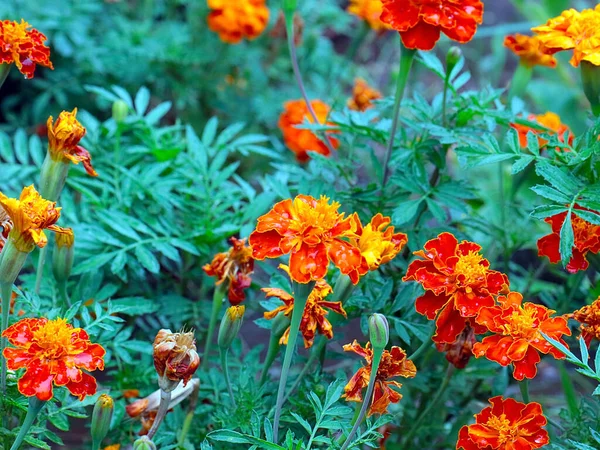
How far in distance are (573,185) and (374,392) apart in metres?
0.35

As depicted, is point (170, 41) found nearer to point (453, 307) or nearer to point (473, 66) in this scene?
point (453, 307)

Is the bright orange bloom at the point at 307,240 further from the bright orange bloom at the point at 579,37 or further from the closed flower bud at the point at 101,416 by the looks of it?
the bright orange bloom at the point at 579,37

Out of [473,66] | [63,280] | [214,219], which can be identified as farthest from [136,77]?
[473,66]

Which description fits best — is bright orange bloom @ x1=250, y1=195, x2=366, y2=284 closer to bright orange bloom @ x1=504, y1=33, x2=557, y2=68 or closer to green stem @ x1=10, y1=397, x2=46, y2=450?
green stem @ x1=10, y1=397, x2=46, y2=450

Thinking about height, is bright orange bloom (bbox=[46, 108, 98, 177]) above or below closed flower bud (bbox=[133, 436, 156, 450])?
above

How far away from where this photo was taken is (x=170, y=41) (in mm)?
1841

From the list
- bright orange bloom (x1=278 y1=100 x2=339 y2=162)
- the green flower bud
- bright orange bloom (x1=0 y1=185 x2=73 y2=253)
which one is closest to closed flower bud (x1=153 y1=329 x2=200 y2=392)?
bright orange bloom (x1=0 y1=185 x2=73 y2=253)

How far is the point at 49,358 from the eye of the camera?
783 mm

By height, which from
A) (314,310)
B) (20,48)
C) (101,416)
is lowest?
(101,416)

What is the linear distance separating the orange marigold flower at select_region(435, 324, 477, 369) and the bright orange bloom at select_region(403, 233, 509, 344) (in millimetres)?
28

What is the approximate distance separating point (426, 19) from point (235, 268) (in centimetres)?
40

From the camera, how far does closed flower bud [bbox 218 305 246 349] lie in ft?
2.95

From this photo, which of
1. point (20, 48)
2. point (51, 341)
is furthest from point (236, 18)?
point (51, 341)

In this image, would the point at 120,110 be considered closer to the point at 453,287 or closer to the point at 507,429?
Result: the point at 453,287
